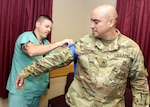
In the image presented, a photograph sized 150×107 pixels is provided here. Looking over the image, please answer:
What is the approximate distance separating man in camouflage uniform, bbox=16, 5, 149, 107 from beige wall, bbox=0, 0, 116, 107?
1.56m

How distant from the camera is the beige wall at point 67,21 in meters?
3.07

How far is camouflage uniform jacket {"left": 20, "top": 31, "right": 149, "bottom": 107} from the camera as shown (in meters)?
1.49

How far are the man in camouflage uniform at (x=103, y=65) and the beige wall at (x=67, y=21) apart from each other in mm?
1562

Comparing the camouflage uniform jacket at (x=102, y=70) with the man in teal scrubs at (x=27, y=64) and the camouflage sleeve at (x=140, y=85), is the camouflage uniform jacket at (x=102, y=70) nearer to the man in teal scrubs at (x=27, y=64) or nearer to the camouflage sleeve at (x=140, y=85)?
the camouflage sleeve at (x=140, y=85)

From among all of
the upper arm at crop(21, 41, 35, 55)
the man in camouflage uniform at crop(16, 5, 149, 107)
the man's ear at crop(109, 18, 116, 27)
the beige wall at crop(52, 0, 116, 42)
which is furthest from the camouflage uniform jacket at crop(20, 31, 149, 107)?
the beige wall at crop(52, 0, 116, 42)

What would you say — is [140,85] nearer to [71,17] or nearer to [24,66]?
[24,66]

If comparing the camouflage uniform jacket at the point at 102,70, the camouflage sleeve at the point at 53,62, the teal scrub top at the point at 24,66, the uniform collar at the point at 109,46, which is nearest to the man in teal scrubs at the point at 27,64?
the teal scrub top at the point at 24,66

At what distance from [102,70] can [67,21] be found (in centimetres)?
184

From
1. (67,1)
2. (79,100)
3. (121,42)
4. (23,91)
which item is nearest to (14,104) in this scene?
(23,91)

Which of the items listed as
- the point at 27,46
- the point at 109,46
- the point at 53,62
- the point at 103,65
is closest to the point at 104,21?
the point at 109,46

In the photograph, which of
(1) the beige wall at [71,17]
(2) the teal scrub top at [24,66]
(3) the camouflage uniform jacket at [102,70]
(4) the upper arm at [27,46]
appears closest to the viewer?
(3) the camouflage uniform jacket at [102,70]

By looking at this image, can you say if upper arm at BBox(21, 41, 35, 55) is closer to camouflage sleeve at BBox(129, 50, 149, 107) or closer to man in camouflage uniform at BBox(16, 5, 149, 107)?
man in camouflage uniform at BBox(16, 5, 149, 107)

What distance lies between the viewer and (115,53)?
1506 millimetres

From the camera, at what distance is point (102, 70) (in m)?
1.49
